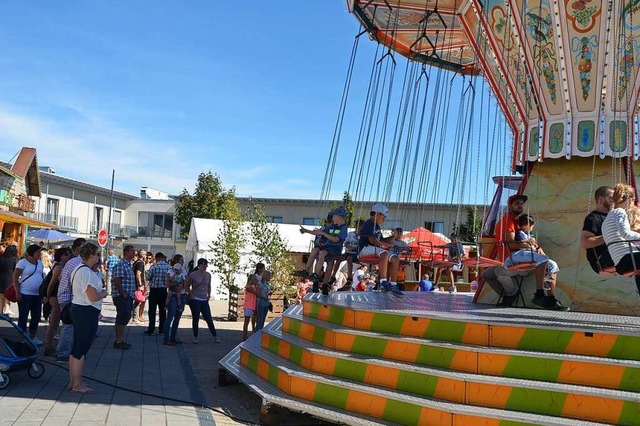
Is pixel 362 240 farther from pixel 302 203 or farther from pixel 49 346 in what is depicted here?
pixel 302 203

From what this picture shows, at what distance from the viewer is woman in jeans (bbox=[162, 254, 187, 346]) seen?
1329cm

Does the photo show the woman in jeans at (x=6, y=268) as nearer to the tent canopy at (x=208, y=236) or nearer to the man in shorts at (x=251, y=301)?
the man in shorts at (x=251, y=301)

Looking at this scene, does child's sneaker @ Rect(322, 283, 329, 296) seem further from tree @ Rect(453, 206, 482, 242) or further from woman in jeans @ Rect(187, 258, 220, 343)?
woman in jeans @ Rect(187, 258, 220, 343)

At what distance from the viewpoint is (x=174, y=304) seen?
13.5 m

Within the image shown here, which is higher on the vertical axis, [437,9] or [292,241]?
[437,9]

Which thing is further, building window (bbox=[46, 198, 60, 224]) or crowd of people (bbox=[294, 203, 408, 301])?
building window (bbox=[46, 198, 60, 224])

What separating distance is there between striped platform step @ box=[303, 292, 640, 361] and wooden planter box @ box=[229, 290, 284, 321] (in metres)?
11.5

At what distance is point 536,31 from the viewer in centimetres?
951

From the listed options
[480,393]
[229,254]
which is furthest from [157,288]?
[480,393]

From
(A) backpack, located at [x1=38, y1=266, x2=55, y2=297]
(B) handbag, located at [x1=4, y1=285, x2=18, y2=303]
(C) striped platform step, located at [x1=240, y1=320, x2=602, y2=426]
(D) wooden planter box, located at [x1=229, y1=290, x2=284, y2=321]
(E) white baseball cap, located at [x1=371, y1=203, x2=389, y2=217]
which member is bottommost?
(D) wooden planter box, located at [x1=229, y1=290, x2=284, y2=321]

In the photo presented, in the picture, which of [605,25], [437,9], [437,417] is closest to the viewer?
[437,417]

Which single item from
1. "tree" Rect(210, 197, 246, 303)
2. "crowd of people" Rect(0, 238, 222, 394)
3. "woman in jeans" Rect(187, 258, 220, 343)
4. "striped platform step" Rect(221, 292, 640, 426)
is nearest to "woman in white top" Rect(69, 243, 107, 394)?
"crowd of people" Rect(0, 238, 222, 394)

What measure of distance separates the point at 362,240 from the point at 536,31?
12.7ft

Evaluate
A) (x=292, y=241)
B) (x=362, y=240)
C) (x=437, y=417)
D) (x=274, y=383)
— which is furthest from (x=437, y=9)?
(x=292, y=241)
